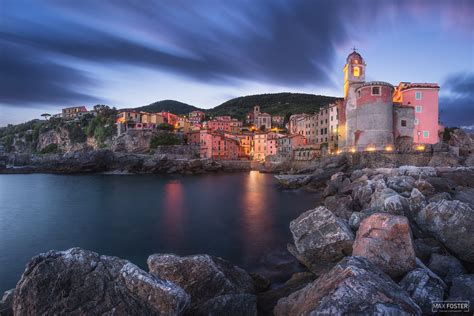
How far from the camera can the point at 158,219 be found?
61.7ft

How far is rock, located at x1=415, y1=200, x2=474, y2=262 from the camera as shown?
7.33 meters

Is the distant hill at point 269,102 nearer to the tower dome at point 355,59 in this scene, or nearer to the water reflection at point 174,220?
the tower dome at point 355,59

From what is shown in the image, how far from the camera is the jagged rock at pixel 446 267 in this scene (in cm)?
604

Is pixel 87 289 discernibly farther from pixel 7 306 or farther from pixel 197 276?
pixel 197 276

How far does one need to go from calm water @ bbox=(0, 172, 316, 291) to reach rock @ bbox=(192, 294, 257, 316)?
5108 mm

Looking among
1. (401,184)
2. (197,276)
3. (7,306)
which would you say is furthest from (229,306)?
(401,184)

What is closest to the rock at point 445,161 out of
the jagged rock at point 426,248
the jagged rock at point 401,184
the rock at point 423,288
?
the jagged rock at point 401,184

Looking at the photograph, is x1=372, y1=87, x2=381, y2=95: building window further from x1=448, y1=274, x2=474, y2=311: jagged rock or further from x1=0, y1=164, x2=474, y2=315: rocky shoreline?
x1=448, y1=274, x2=474, y2=311: jagged rock

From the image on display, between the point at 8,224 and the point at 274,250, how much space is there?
19.5 m

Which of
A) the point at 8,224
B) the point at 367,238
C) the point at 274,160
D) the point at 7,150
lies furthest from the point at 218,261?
the point at 7,150

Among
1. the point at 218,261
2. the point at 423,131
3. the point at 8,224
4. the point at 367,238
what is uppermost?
the point at 423,131

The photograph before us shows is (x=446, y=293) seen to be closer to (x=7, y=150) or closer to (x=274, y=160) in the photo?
(x=274, y=160)

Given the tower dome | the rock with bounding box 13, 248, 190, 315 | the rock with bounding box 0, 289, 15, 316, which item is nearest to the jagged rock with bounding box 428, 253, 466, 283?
the rock with bounding box 13, 248, 190, 315

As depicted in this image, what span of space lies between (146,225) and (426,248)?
15.1 metres
